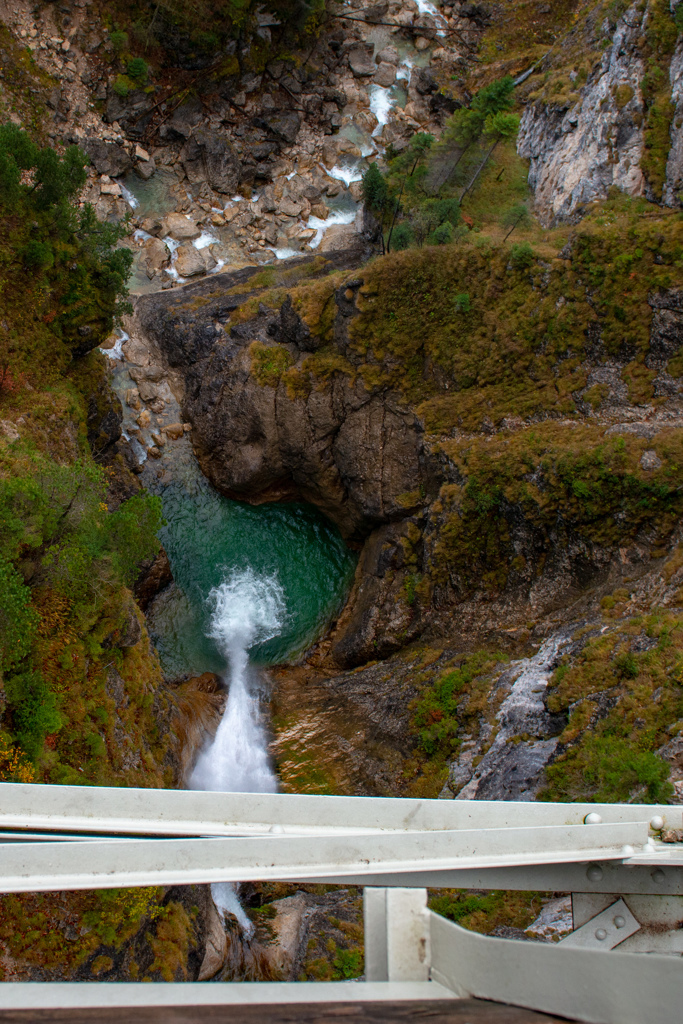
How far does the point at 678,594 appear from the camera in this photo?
18.0m

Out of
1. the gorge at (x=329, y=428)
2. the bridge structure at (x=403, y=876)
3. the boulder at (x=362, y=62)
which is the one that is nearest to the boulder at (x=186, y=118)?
the gorge at (x=329, y=428)

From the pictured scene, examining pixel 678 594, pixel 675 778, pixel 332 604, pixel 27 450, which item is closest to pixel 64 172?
pixel 27 450

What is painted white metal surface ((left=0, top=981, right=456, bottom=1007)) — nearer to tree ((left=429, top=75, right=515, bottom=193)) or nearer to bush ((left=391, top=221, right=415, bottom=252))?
bush ((left=391, top=221, right=415, bottom=252))

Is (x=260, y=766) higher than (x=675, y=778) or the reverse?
the reverse

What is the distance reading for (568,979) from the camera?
2445 mm

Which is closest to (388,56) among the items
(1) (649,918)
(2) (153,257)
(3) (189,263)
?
(3) (189,263)

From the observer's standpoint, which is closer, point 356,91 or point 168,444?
point 168,444

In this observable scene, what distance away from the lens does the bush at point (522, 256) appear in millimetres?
27781

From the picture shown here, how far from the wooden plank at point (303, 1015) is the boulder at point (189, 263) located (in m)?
42.6

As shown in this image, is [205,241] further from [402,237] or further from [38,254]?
[38,254]

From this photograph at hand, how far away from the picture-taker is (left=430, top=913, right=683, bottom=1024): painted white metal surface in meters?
2.26

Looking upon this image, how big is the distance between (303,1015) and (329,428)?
31478 millimetres

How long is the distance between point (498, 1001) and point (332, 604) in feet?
97.0

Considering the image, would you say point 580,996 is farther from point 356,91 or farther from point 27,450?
point 356,91
